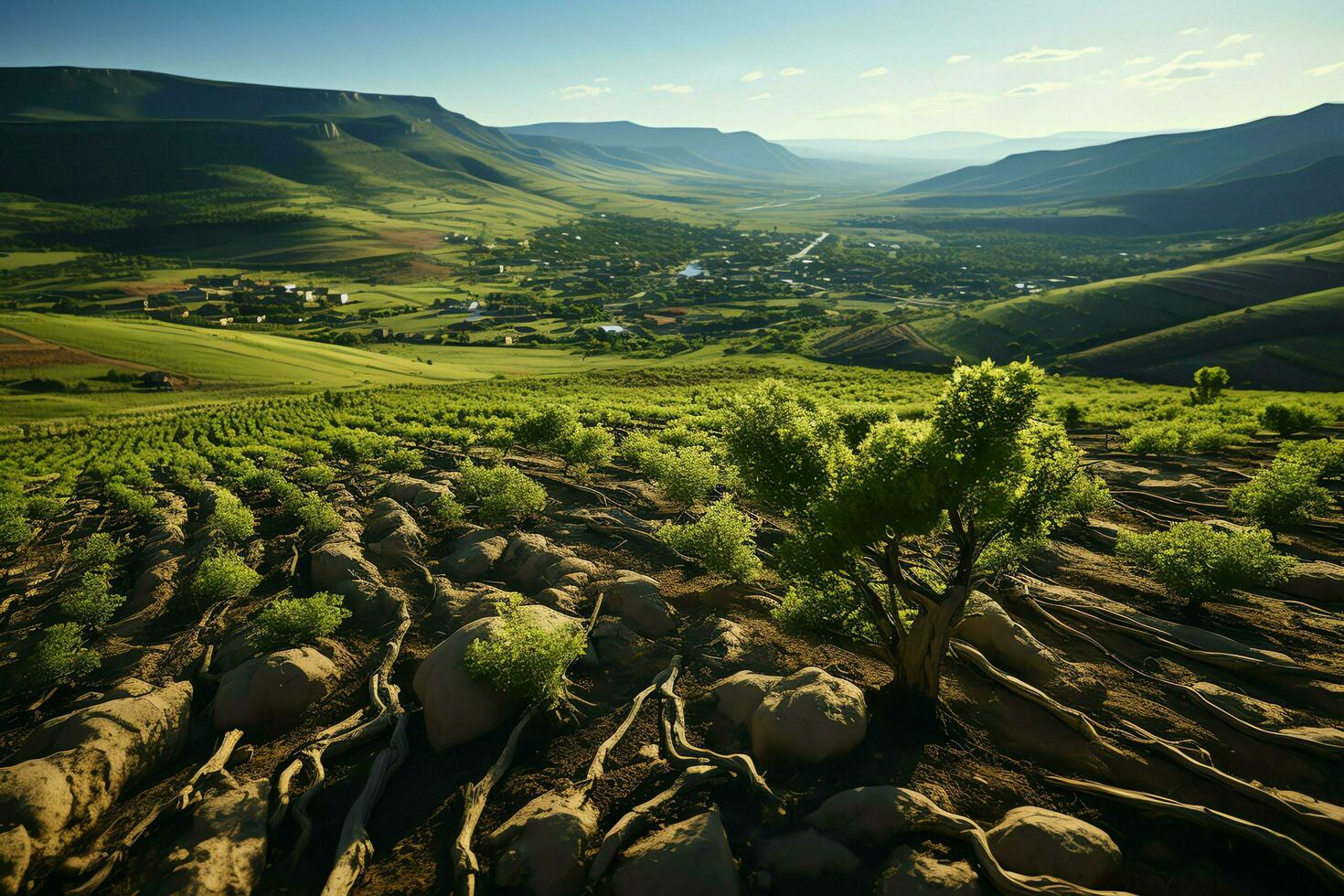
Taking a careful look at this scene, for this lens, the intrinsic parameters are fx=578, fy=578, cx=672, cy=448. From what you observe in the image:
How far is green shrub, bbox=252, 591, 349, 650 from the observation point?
71.0ft

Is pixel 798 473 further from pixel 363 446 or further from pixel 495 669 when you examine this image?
pixel 363 446

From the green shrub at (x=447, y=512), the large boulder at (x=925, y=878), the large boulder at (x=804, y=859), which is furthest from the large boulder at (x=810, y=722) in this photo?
the green shrub at (x=447, y=512)

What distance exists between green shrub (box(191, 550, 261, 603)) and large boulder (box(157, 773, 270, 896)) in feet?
41.1

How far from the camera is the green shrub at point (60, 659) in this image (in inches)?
799

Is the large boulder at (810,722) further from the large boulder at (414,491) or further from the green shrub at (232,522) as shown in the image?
the green shrub at (232,522)

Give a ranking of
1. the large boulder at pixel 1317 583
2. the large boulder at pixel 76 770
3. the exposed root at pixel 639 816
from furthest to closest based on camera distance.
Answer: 1. the large boulder at pixel 1317 583
2. the large boulder at pixel 76 770
3. the exposed root at pixel 639 816

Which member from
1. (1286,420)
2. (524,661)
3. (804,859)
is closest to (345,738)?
(524,661)

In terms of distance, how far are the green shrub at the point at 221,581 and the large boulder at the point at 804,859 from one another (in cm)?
2509

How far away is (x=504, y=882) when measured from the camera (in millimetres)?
13094

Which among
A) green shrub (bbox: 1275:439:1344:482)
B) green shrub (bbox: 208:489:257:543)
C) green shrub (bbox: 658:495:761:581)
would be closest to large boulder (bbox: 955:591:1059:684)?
green shrub (bbox: 658:495:761:581)

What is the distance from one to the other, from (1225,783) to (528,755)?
59.9 feet

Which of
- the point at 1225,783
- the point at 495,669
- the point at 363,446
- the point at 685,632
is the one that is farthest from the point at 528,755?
the point at 363,446

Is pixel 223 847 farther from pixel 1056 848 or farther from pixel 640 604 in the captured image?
pixel 1056 848

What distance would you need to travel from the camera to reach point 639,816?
14336mm
